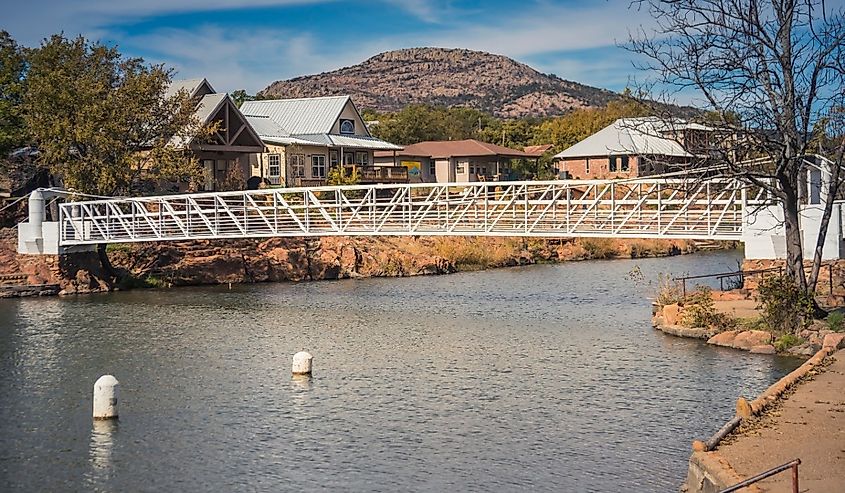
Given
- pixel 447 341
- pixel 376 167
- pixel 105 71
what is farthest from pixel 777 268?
pixel 376 167

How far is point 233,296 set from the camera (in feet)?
146

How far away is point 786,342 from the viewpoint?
26625 millimetres

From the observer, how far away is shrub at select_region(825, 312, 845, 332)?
27.0 m

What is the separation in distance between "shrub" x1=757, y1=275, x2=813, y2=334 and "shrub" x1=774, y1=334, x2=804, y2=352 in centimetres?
60

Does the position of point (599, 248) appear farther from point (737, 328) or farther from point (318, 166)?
point (737, 328)

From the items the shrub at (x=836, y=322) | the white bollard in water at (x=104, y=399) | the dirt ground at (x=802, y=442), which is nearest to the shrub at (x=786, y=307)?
the shrub at (x=836, y=322)

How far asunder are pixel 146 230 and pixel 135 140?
4.45 m

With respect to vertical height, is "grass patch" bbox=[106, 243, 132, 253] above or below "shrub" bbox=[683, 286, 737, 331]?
above

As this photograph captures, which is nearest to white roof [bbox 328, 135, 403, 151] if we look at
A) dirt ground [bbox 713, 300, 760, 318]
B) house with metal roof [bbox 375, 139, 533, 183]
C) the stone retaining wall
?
house with metal roof [bbox 375, 139, 533, 183]

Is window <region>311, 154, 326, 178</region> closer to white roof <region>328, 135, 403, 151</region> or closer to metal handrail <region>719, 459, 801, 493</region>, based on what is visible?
white roof <region>328, 135, 403, 151</region>

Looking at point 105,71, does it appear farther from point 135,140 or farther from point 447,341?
point 447,341

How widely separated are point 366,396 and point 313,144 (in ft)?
156

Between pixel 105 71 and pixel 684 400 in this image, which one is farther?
pixel 105 71

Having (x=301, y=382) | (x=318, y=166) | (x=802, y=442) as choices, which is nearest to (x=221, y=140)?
(x=318, y=166)
